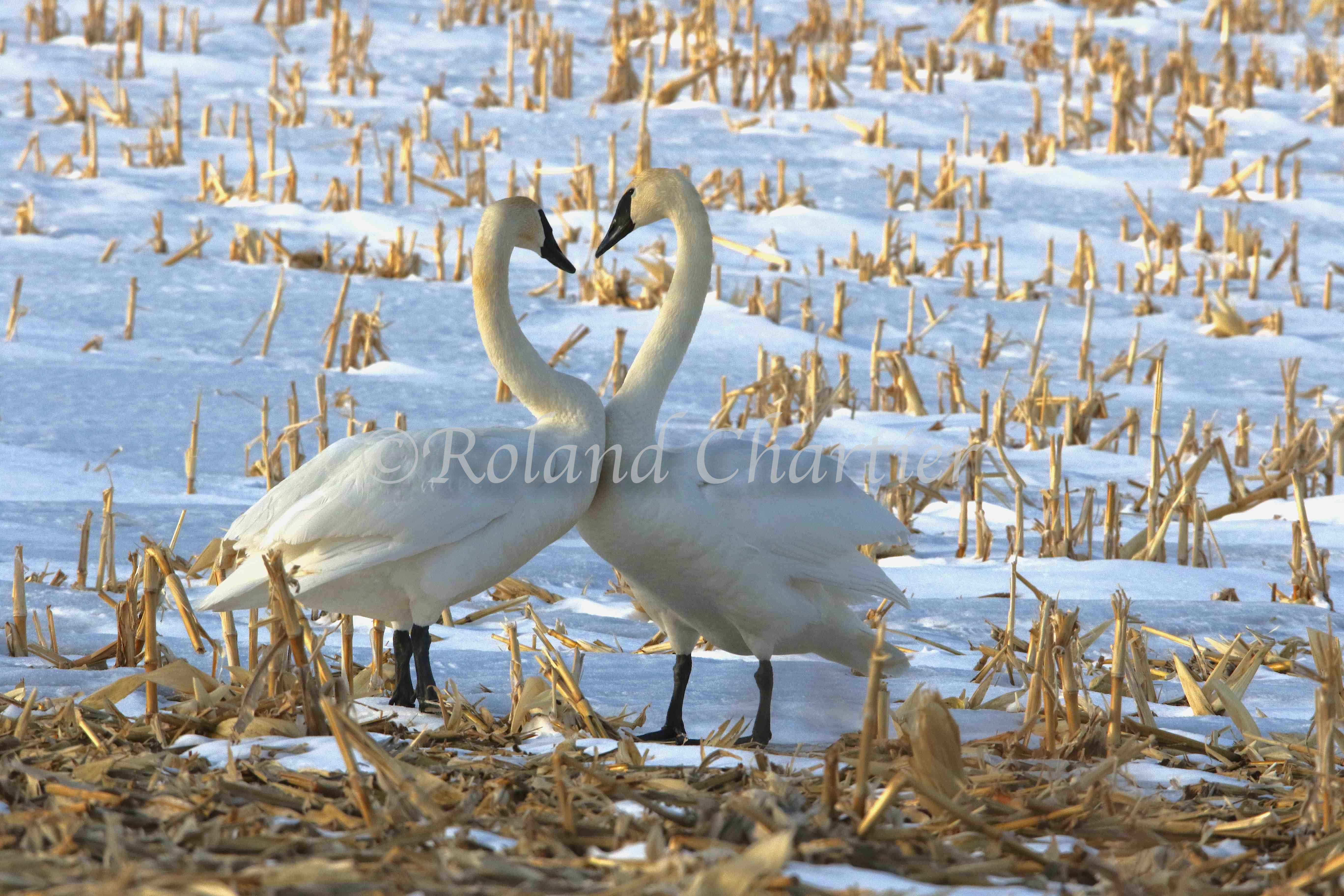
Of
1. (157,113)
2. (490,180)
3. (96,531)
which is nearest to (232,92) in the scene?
(157,113)

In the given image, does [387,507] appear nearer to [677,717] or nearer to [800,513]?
[677,717]

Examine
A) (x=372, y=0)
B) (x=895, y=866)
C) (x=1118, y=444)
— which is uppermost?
(x=372, y=0)

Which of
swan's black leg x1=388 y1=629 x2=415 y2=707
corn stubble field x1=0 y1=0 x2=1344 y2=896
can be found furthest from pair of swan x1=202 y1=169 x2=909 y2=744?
corn stubble field x1=0 y1=0 x2=1344 y2=896

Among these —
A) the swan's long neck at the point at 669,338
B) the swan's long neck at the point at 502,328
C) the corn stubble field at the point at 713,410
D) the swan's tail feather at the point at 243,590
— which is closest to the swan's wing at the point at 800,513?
the swan's long neck at the point at 669,338

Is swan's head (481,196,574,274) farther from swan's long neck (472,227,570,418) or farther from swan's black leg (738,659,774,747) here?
swan's black leg (738,659,774,747)

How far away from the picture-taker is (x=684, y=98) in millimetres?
15695

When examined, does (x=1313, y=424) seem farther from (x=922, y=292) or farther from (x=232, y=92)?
(x=232, y=92)

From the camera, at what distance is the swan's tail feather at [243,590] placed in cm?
338

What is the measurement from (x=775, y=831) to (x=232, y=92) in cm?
1397

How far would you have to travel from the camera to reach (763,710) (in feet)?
11.9

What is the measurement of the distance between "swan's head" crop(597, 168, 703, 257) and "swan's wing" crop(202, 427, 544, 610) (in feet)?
2.78

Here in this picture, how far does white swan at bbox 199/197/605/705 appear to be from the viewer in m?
3.41

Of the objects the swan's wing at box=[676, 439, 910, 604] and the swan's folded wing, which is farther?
the swan's wing at box=[676, 439, 910, 604]

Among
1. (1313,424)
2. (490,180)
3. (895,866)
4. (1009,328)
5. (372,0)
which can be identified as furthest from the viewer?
(372,0)
